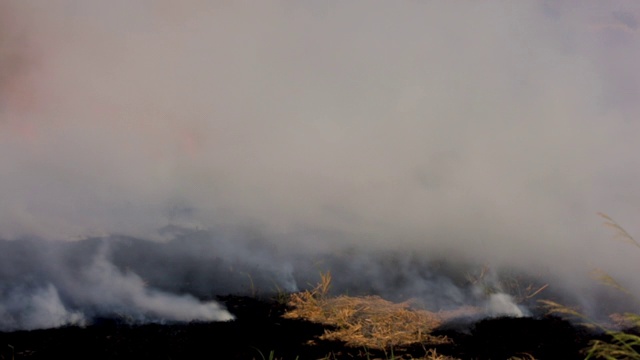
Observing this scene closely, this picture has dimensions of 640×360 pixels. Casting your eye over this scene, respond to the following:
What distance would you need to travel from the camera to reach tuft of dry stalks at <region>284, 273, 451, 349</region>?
5793 millimetres

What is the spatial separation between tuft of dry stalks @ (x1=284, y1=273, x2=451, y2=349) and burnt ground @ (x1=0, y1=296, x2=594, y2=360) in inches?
8.2

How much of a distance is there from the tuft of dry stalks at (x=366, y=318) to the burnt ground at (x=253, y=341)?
0.21 metres

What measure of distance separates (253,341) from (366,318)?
1698mm

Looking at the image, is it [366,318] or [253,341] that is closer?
[253,341]

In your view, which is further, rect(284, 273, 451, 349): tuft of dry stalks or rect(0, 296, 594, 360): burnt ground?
rect(284, 273, 451, 349): tuft of dry stalks

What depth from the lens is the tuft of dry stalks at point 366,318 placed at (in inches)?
228

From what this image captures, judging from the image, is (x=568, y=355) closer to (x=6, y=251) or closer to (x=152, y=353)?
(x=152, y=353)

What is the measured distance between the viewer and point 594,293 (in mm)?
7691

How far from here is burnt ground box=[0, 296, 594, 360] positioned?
4.96m

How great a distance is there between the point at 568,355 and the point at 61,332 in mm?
5314

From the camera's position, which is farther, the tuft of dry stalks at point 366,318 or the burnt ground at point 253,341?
the tuft of dry stalks at point 366,318

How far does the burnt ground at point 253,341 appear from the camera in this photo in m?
4.96

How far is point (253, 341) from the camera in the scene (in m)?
5.46

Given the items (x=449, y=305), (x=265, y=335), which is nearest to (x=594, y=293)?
(x=449, y=305)
